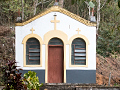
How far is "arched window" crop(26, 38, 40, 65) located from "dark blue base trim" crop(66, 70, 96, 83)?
71.9 inches

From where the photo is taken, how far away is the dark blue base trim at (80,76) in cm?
1019

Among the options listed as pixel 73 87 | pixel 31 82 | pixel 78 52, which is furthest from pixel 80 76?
pixel 31 82

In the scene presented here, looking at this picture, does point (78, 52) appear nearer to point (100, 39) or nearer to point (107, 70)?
point (100, 39)

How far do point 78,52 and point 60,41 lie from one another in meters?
1.13

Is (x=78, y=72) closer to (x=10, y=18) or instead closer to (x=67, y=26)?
(x=67, y=26)

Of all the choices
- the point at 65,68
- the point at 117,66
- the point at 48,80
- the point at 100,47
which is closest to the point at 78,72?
the point at 65,68

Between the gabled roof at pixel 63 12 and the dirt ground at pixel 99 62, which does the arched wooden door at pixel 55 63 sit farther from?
the dirt ground at pixel 99 62

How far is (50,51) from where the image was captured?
34.1 feet

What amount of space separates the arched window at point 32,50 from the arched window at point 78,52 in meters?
1.88

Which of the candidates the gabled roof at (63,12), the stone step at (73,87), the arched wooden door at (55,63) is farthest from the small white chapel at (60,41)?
the stone step at (73,87)

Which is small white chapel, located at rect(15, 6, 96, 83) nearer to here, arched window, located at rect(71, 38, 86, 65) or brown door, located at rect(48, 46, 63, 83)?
arched window, located at rect(71, 38, 86, 65)

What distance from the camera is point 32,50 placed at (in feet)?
33.8

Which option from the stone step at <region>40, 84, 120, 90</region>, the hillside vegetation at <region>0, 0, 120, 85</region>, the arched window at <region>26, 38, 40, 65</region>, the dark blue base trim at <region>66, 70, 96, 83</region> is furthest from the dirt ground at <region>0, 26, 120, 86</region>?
the arched window at <region>26, 38, 40, 65</region>

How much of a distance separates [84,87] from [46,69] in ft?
7.27
